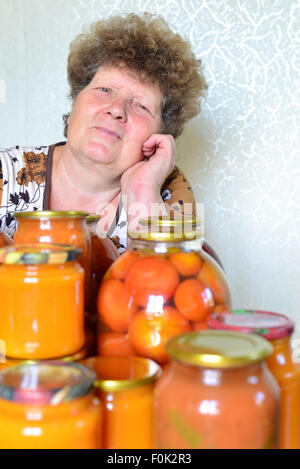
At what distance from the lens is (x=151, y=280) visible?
0.50 metres

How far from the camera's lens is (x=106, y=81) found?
1.33 meters

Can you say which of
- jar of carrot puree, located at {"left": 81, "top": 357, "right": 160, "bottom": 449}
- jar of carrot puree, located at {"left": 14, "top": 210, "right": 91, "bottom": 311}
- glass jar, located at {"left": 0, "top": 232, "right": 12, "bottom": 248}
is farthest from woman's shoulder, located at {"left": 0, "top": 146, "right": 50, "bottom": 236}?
jar of carrot puree, located at {"left": 81, "top": 357, "right": 160, "bottom": 449}

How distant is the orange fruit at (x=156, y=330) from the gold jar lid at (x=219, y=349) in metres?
0.07

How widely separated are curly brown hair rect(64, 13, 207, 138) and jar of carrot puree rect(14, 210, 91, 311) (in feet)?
2.77

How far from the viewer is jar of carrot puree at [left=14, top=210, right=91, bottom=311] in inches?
22.9

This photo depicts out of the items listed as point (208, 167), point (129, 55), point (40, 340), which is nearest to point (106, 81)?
point (129, 55)

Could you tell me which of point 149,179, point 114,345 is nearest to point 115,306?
point 114,345

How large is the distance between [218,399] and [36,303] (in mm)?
206

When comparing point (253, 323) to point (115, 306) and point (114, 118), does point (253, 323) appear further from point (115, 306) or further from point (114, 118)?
point (114, 118)

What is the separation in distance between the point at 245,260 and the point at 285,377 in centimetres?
137

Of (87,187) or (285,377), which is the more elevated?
(87,187)
